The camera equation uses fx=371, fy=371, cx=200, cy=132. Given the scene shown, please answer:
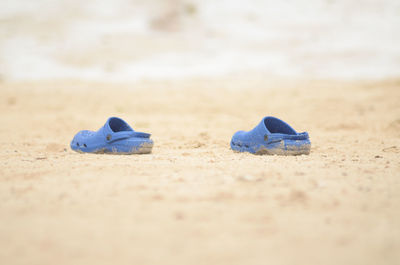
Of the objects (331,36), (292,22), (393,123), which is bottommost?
(393,123)

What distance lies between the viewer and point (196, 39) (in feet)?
52.7

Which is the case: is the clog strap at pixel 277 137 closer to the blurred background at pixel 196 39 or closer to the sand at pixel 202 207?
the sand at pixel 202 207

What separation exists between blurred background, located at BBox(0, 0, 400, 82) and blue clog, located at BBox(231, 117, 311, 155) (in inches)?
319

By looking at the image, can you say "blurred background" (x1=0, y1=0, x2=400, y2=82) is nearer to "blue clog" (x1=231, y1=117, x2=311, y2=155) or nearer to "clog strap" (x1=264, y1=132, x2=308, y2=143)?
"blue clog" (x1=231, y1=117, x2=311, y2=155)

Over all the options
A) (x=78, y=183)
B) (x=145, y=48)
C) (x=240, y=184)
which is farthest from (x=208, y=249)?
(x=145, y=48)

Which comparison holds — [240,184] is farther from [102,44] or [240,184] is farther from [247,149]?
[102,44]

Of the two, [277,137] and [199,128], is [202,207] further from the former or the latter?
[199,128]

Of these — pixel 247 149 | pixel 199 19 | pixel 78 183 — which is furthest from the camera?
pixel 199 19

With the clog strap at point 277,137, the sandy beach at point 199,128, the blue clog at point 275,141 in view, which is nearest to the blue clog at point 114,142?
the sandy beach at point 199,128

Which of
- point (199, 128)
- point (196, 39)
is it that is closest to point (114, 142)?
point (199, 128)

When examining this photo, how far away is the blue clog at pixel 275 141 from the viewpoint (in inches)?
143

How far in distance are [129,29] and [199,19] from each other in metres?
3.68

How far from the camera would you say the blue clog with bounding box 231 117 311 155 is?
143 inches

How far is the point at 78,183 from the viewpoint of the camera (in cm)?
234
